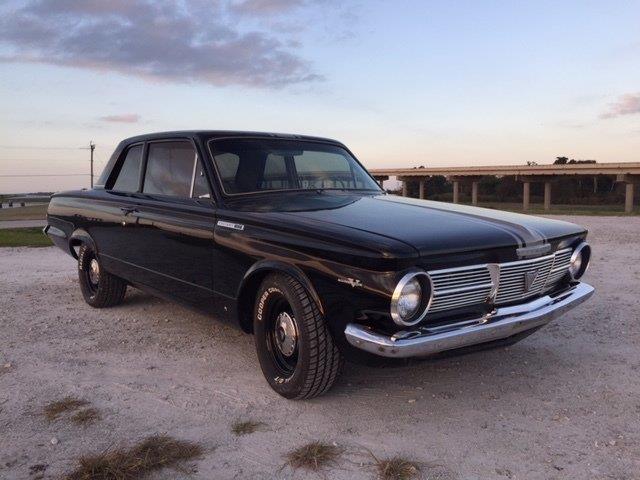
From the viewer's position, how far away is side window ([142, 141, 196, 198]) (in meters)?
4.54

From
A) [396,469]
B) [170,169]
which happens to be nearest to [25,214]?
[170,169]

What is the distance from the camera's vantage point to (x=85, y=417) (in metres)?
3.23

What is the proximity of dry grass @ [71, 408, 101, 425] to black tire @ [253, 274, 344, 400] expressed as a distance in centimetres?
99

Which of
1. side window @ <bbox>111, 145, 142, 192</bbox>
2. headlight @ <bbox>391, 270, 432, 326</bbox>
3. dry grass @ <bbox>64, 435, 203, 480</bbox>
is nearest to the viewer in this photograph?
dry grass @ <bbox>64, 435, 203, 480</bbox>

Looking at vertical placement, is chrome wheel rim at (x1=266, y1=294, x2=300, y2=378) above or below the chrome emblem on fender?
below

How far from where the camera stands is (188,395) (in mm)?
3625

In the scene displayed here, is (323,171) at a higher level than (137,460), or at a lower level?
higher

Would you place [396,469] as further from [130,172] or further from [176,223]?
[130,172]

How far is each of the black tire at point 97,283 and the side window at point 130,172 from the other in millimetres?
751

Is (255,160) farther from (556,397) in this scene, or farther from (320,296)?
(556,397)

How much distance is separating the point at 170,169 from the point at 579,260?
3.17 metres

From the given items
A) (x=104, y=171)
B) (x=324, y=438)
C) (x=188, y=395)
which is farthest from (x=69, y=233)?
(x=324, y=438)

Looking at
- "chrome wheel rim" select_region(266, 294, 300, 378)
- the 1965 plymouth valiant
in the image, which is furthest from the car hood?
"chrome wheel rim" select_region(266, 294, 300, 378)

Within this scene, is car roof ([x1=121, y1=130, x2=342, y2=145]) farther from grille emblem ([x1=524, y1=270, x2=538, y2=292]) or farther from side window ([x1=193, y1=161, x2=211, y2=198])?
grille emblem ([x1=524, y1=270, x2=538, y2=292])
